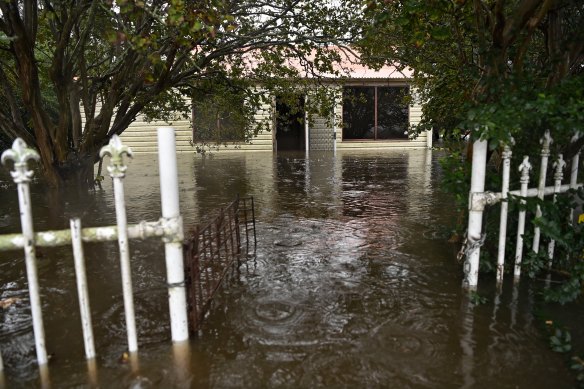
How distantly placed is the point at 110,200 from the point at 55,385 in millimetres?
7716

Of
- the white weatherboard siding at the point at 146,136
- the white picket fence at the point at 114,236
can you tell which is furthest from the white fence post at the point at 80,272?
the white weatherboard siding at the point at 146,136

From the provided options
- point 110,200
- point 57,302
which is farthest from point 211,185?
point 57,302

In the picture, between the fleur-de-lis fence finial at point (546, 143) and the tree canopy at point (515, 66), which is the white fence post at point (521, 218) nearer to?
the fleur-de-lis fence finial at point (546, 143)

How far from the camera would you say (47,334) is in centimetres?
384

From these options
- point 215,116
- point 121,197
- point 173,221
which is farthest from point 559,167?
point 215,116

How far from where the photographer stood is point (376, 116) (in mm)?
23297

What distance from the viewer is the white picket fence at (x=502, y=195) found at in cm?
421

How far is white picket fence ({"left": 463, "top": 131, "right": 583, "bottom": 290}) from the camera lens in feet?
13.8

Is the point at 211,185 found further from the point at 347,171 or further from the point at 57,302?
the point at 57,302

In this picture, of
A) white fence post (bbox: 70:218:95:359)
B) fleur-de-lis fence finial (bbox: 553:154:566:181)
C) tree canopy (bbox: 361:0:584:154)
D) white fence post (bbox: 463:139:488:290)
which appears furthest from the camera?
fleur-de-lis fence finial (bbox: 553:154:566:181)

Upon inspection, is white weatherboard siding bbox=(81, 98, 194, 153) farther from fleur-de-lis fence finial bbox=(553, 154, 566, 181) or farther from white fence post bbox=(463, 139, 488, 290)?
fleur-de-lis fence finial bbox=(553, 154, 566, 181)

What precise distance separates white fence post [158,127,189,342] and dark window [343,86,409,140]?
66.4ft

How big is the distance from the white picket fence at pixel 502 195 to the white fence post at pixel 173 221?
251 centimetres

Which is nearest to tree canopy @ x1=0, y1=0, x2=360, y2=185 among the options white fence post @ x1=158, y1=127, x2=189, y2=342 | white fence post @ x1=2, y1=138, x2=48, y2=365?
white fence post @ x1=158, y1=127, x2=189, y2=342
